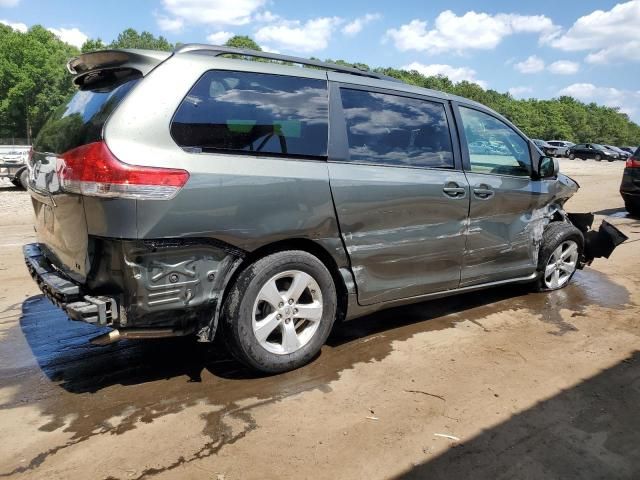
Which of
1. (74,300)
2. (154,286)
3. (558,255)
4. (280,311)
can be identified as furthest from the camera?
(558,255)

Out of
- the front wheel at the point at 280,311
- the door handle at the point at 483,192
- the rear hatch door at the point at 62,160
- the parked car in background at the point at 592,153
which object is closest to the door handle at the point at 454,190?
the door handle at the point at 483,192

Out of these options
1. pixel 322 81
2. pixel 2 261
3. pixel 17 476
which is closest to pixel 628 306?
pixel 322 81

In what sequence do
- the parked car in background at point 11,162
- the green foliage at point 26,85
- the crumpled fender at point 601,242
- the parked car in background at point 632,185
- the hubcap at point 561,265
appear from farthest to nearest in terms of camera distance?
the green foliage at point 26,85, the parked car in background at point 11,162, the parked car in background at point 632,185, the crumpled fender at point 601,242, the hubcap at point 561,265

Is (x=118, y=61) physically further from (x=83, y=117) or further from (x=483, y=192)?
(x=483, y=192)

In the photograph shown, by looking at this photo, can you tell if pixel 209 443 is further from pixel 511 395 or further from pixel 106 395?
pixel 511 395

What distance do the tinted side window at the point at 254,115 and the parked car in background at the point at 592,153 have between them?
172 feet

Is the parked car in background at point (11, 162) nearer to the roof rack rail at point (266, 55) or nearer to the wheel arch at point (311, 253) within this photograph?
the roof rack rail at point (266, 55)

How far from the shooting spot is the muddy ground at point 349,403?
8.57 ft

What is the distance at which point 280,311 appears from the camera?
3.43 meters

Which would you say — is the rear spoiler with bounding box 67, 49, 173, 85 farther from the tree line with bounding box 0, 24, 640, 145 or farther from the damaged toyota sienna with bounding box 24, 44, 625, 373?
the tree line with bounding box 0, 24, 640, 145

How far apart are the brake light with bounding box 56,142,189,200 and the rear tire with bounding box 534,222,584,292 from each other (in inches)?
150

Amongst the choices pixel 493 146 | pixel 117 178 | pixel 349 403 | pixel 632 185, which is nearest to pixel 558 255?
pixel 493 146

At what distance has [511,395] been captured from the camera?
332 cm

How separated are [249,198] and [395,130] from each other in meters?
1.42
